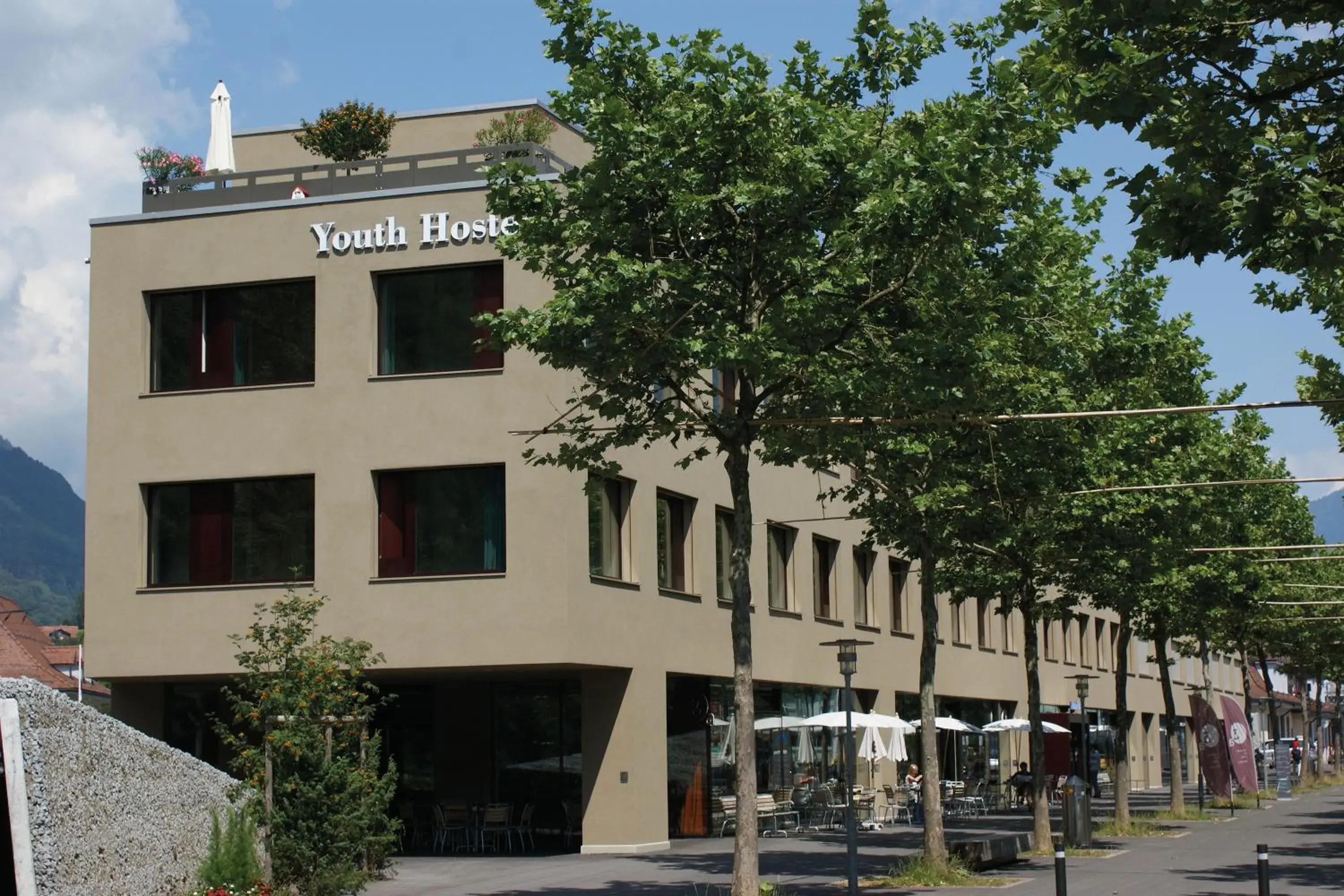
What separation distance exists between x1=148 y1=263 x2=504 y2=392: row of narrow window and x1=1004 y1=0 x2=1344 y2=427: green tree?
1829 cm

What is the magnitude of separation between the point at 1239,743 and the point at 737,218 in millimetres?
31122

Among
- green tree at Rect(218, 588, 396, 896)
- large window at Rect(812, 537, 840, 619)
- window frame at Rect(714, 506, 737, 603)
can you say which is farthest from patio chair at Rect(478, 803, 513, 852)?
large window at Rect(812, 537, 840, 619)

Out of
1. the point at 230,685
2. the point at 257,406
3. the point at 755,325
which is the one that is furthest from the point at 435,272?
the point at 755,325

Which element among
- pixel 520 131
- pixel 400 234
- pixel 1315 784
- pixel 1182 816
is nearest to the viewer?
pixel 400 234

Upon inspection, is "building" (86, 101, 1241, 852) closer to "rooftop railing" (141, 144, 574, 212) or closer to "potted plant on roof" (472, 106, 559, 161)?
"rooftop railing" (141, 144, 574, 212)

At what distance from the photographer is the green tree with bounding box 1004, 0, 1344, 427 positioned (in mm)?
12391

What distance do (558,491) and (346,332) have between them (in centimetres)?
497

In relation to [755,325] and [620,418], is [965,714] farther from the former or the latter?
[755,325]

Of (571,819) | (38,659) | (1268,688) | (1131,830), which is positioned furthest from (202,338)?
(38,659)

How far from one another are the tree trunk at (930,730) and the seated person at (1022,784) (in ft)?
75.0

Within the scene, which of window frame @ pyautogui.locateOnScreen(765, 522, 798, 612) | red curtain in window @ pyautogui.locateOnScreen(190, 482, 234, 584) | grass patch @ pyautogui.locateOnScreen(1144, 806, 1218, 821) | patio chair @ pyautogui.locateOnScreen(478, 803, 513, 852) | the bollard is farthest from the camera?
grass patch @ pyautogui.locateOnScreen(1144, 806, 1218, 821)

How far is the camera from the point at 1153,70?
12.6 meters

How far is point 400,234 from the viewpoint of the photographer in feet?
101

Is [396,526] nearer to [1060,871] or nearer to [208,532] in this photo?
[208,532]
